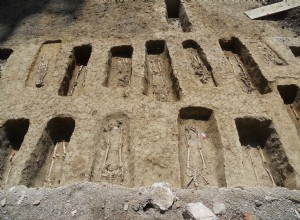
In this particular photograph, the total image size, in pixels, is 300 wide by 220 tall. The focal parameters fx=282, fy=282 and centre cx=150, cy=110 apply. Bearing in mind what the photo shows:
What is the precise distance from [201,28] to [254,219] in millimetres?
5557

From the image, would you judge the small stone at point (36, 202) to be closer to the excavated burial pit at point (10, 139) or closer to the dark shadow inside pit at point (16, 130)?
the excavated burial pit at point (10, 139)

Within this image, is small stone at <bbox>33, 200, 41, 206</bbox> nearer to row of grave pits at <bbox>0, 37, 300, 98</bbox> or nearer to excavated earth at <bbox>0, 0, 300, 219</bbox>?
excavated earth at <bbox>0, 0, 300, 219</bbox>

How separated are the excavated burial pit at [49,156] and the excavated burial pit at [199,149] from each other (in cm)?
210

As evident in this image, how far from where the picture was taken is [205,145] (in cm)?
533

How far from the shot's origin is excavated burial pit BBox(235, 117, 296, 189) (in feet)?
15.5

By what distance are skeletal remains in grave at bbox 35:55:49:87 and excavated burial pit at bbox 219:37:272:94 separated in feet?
14.4

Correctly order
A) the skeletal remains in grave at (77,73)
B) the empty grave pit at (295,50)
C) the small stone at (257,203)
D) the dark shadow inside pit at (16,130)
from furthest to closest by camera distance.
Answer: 1. the empty grave pit at (295,50)
2. the skeletal remains in grave at (77,73)
3. the dark shadow inside pit at (16,130)
4. the small stone at (257,203)

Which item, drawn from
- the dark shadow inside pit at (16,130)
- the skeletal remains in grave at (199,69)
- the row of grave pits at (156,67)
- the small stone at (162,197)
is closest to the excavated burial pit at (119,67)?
the row of grave pits at (156,67)

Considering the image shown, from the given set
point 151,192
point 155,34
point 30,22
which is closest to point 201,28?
point 155,34

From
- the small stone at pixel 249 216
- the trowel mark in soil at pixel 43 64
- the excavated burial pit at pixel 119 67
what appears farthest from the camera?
the excavated burial pit at pixel 119 67

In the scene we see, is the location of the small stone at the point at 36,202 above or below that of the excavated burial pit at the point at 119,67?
above

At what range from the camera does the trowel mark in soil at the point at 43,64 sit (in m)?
6.27

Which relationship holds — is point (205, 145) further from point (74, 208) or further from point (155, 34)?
point (155, 34)

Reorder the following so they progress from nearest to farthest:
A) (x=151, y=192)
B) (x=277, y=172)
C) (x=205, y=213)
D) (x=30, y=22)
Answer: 1. (x=205, y=213)
2. (x=151, y=192)
3. (x=277, y=172)
4. (x=30, y=22)
